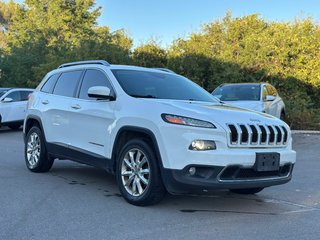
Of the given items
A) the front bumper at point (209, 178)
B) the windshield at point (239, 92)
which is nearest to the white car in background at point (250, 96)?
the windshield at point (239, 92)

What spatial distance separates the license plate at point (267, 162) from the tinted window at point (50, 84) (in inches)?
163

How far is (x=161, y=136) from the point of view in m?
5.36

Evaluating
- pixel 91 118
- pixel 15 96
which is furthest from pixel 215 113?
pixel 15 96


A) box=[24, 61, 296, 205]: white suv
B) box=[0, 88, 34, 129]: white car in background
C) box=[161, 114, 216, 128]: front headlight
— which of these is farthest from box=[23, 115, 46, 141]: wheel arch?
box=[0, 88, 34, 129]: white car in background

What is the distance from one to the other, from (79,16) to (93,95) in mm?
36290

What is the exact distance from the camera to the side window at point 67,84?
7.36m

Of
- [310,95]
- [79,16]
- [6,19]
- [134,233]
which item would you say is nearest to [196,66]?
[310,95]

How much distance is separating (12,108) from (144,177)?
11.9 metres

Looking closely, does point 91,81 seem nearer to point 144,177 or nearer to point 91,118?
point 91,118

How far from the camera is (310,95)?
70.1ft

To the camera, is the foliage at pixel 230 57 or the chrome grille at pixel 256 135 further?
the foliage at pixel 230 57

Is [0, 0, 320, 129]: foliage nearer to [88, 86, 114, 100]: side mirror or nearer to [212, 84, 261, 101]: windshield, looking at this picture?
[212, 84, 261, 101]: windshield

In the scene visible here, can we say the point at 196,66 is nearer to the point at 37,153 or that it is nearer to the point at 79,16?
the point at 37,153

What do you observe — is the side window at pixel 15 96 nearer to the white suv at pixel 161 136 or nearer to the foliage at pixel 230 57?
the foliage at pixel 230 57
